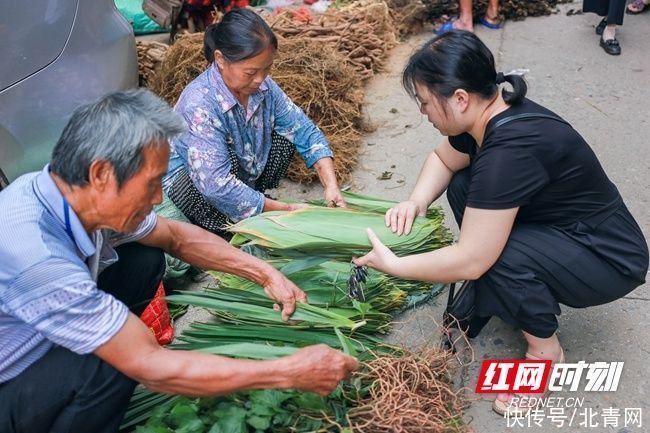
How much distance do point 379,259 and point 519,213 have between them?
504mm

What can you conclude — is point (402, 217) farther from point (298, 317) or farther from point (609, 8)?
point (609, 8)

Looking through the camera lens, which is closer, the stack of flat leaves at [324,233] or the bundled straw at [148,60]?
the stack of flat leaves at [324,233]

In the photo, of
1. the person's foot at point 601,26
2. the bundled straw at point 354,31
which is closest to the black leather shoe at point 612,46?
Result: the person's foot at point 601,26

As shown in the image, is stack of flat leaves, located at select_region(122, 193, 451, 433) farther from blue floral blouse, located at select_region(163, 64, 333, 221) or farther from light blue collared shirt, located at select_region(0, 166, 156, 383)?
light blue collared shirt, located at select_region(0, 166, 156, 383)

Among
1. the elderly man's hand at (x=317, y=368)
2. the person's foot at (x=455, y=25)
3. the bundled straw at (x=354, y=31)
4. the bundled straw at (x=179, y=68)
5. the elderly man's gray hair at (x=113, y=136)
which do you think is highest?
the elderly man's gray hair at (x=113, y=136)

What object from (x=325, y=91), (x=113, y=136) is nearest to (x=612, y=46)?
(x=325, y=91)

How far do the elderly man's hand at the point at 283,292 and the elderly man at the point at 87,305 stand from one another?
1.65ft

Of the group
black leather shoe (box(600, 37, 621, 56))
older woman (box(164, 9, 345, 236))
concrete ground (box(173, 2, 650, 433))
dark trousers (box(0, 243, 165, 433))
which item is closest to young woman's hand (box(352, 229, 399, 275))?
concrete ground (box(173, 2, 650, 433))

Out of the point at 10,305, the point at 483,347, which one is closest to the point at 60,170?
the point at 10,305

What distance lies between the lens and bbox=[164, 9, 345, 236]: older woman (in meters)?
2.91

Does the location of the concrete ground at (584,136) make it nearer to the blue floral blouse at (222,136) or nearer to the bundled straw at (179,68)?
the blue floral blouse at (222,136)

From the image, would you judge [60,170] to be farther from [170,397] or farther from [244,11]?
[244,11]

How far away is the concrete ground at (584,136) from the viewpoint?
2.54m

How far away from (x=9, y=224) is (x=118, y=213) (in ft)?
0.89
